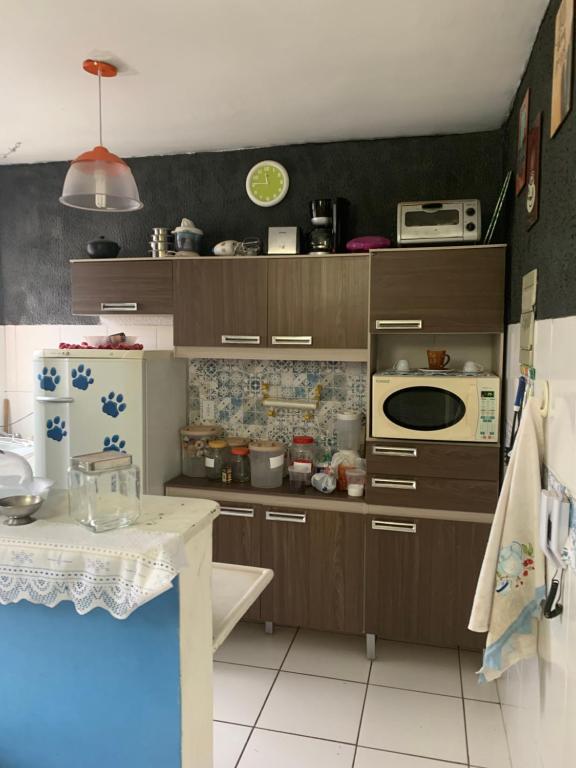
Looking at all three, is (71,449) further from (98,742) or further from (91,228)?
(98,742)

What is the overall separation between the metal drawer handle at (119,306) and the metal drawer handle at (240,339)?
0.55 m

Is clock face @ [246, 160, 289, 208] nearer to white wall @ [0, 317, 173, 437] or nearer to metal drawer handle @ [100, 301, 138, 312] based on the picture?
metal drawer handle @ [100, 301, 138, 312]

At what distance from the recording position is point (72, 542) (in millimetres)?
1250

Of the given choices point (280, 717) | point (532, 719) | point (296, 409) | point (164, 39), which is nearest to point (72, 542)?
point (532, 719)

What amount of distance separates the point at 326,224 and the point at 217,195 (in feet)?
2.49

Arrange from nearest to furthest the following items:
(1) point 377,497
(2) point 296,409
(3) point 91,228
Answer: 1. (1) point 377,497
2. (2) point 296,409
3. (3) point 91,228

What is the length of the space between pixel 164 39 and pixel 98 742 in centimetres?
220

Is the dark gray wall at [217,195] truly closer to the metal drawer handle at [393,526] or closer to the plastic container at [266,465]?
the plastic container at [266,465]

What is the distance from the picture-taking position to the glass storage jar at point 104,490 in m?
1.31

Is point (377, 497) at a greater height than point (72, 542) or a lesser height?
lesser

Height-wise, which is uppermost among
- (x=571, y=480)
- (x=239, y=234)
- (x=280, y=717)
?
(x=239, y=234)

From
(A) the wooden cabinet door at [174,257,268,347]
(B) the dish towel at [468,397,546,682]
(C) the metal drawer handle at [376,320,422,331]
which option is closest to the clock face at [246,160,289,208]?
(A) the wooden cabinet door at [174,257,268,347]

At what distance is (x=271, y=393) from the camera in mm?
3291

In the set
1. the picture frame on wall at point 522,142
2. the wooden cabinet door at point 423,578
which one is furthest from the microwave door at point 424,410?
the picture frame on wall at point 522,142
